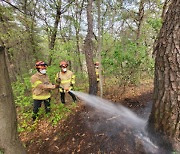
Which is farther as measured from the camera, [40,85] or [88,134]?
[40,85]

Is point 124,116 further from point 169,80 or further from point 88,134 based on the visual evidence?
point 169,80

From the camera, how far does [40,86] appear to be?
512cm

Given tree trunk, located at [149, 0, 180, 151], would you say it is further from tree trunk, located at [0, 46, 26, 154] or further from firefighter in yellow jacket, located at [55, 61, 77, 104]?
firefighter in yellow jacket, located at [55, 61, 77, 104]

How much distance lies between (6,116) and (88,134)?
7.33 ft

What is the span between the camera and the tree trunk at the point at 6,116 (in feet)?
8.27

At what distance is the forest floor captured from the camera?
351 cm

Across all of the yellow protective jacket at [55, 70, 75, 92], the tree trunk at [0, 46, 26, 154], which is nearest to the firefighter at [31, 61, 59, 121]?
the yellow protective jacket at [55, 70, 75, 92]

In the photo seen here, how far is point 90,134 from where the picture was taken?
4090mm

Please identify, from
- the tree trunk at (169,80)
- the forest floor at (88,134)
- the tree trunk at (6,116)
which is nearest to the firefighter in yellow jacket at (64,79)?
the forest floor at (88,134)

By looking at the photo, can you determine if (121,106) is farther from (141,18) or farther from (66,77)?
(141,18)

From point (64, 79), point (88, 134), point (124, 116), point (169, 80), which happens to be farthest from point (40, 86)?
point (169, 80)

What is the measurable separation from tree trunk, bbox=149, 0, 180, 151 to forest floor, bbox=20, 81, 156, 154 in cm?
75

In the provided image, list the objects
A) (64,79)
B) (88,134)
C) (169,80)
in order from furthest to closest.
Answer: (64,79) < (88,134) < (169,80)

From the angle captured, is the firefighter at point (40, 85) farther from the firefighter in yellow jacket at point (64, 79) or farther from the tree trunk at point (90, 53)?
the tree trunk at point (90, 53)
